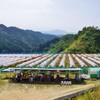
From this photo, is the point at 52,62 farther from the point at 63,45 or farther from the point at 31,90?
the point at 63,45

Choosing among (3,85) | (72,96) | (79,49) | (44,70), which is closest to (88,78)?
(44,70)

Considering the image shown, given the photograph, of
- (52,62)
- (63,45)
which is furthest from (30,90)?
(63,45)

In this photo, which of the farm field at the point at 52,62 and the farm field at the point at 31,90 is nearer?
the farm field at the point at 31,90

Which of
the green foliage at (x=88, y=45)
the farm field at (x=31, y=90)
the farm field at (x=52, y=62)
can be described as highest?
the green foliage at (x=88, y=45)

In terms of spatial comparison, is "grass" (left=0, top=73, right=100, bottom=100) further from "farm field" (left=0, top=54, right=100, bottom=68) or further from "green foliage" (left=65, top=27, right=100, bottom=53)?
"green foliage" (left=65, top=27, right=100, bottom=53)

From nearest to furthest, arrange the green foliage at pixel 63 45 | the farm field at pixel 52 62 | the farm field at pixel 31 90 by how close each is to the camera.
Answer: the farm field at pixel 31 90, the farm field at pixel 52 62, the green foliage at pixel 63 45

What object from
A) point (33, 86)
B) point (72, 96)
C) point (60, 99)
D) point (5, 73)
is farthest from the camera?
point (5, 73)

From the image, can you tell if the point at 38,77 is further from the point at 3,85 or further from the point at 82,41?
the point at 82,41

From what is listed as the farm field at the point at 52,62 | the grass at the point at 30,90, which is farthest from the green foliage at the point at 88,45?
the grass at the point at 30,90

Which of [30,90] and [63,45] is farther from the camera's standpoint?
[63,45]

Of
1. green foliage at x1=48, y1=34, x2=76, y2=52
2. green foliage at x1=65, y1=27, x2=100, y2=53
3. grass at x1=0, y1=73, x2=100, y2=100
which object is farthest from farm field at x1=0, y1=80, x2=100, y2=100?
green foliage at x1=48, y1=34, x2=76, y2=52

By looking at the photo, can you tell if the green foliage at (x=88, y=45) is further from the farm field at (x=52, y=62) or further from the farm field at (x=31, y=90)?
the farm field at (x=31, y=90)
